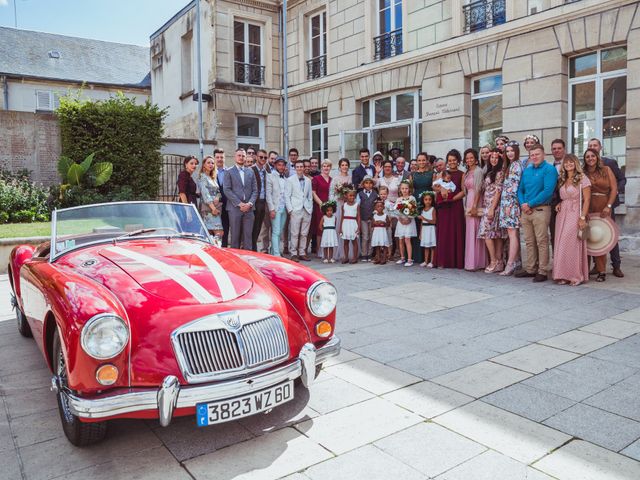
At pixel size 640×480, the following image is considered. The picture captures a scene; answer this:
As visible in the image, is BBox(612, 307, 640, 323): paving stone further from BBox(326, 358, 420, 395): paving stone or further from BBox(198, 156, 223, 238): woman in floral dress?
BBox(198, 156, 223, 238): woman in floral dress

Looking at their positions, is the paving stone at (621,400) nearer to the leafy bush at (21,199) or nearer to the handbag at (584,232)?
the handbag at (584,232)

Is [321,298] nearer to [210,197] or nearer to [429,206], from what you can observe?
[210,197]

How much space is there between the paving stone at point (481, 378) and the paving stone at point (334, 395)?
662 millimetres

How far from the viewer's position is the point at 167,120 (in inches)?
905

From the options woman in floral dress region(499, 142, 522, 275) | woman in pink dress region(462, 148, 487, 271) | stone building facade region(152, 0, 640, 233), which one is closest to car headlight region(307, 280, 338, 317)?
woman in floral dress region(499, 142, 522, 275)

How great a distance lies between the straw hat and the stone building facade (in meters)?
3.26

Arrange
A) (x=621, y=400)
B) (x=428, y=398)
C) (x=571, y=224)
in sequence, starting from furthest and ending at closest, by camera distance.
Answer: (x=571, y=224) < (x=428, y=398) < (x=621, y=400)

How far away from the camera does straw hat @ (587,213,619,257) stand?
7707mm

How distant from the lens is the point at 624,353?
4711mm

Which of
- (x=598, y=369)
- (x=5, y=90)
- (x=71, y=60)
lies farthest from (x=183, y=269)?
(x=71, y=60)

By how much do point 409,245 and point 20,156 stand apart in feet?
36.9

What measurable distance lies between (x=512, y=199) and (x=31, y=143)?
12900mm

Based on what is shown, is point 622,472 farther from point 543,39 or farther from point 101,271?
point 543,39

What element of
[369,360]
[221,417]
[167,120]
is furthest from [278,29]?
[221,417]
